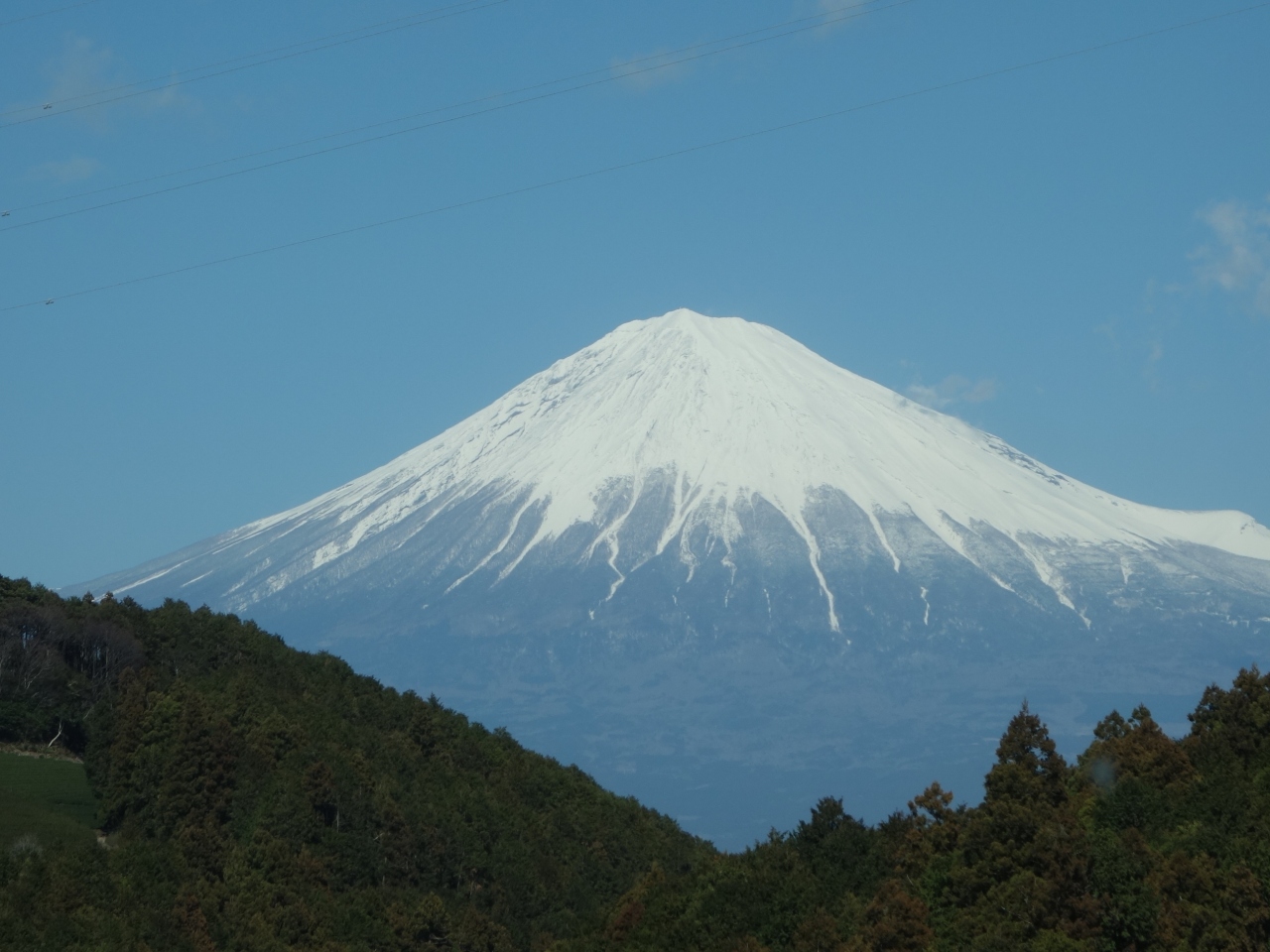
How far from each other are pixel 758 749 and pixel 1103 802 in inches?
6466

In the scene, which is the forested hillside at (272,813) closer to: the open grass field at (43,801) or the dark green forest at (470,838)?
the dark green forest at (470,838)

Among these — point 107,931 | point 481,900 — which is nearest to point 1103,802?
point 481,900

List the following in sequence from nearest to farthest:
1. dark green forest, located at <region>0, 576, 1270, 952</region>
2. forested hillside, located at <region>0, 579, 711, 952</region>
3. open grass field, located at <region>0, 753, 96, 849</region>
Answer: dark green forest, located at <region>0, 576, 1270, 952</region>
forested hillside, located at <region>0, 579, 711, 952</region>
open grass field, located at <region>0, 753, 96, 849</region>

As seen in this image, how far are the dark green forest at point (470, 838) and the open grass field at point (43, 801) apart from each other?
0.39 ft

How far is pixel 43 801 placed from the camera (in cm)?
4156

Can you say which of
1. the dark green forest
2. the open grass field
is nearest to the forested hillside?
the dark green forest

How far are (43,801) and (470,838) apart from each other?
36.8 ft

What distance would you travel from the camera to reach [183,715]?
145 feet

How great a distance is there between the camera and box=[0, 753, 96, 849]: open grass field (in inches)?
1497

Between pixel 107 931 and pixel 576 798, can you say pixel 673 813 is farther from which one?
pixel 107 931

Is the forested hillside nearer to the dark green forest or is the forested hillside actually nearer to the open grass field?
the dark green forest

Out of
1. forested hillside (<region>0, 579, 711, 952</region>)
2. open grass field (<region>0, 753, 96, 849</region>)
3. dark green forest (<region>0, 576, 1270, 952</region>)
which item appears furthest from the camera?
open grass field (<region>0, 753, 96, 849</region>)

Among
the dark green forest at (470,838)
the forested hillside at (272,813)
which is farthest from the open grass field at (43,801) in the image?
the forested hillside at (272,813)

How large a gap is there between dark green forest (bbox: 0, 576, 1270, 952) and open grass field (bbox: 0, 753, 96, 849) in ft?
0.39
